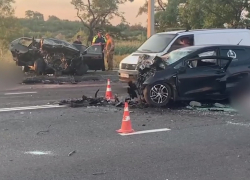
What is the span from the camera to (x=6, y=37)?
26312 millimetres

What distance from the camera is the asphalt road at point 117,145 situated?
18.0 ft

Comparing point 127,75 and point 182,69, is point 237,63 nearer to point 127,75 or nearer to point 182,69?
point 182,69

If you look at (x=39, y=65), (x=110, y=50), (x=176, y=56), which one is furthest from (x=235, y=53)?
(x=110, y=50)

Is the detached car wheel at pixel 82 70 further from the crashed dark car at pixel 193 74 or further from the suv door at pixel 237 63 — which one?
the suv door at pixel 237 63

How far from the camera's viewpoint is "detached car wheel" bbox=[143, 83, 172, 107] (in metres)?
9.84

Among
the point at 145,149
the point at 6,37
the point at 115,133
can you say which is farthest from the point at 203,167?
the point at 6,37

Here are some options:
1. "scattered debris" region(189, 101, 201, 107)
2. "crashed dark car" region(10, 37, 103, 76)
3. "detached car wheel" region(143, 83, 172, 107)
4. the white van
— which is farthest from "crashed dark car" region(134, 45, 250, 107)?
"crashed dark car" region(10, 37, 103, 76)

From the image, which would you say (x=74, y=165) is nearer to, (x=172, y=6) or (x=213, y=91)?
(x=213, y=91)

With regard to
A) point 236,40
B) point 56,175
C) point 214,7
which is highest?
point 214,7

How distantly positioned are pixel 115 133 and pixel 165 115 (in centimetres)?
191

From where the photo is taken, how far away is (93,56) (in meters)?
17.6

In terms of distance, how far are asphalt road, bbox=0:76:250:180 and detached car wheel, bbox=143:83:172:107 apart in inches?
11.0

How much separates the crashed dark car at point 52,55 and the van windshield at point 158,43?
12.9 feet

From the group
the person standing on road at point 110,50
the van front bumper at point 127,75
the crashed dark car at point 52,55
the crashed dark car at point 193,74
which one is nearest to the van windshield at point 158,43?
the van front bumper at point 127,75
